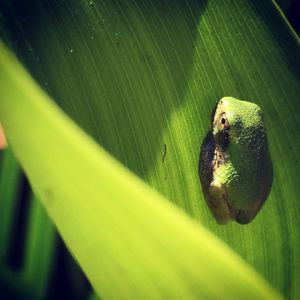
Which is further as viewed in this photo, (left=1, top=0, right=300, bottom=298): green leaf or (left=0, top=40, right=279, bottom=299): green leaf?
(left=1, top=0, right=300, bottom=298): green leaf

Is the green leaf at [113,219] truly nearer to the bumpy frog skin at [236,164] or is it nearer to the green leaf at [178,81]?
the green leaf at [178,81]

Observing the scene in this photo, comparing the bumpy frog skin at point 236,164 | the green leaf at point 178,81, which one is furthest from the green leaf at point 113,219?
the bumpy frog skin at point 236,164

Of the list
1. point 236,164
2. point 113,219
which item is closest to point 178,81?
point 236,164

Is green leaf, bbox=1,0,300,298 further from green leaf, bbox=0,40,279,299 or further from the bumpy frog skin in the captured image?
green leaf, bbox=0,40,279,299

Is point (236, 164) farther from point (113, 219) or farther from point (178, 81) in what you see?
point (113, 219)

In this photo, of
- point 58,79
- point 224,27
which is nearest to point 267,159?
point 224,27

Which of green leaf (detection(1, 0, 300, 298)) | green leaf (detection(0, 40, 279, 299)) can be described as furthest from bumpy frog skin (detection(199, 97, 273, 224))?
green leaf (detection(0, 40, 279, 299))

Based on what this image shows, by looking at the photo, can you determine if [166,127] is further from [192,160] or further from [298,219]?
[298,219]
